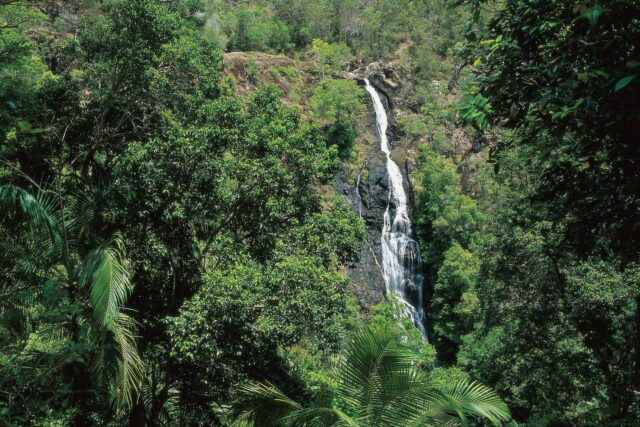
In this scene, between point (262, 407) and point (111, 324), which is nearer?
point (111, 324)

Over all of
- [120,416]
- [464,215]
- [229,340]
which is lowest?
[120,416]

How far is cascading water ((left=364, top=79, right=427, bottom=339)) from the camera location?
90.6ft

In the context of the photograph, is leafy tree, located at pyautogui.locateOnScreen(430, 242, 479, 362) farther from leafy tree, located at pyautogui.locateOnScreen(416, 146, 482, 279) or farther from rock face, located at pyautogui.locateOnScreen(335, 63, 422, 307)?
rock face, located at pyautogui.locateOnScreen(335, 63, 422, 307)

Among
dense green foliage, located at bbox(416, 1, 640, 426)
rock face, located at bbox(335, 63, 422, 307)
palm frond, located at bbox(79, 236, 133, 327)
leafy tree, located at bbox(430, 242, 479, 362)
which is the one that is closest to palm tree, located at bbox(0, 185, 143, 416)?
palm frond, located at bbox(79, 236, 133, 327)

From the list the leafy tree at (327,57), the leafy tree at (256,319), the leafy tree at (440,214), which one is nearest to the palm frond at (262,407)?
the leafy tree at (256,319)

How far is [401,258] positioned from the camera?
94.9ft

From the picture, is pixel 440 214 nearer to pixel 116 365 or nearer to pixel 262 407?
pixel 262 407

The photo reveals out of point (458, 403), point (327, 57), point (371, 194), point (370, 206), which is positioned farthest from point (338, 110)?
point (458, 403)

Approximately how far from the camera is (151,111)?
912 cm

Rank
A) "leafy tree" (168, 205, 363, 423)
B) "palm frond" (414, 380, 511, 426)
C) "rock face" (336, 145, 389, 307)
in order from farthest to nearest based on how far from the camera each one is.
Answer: "rock face" (336, 145, 389, 307) < "leafy tree" (168, 205, 363, 423) < "palm frond" (414, 380, 511, 426)

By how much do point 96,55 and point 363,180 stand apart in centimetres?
2353

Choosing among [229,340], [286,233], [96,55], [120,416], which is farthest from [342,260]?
[96,55]

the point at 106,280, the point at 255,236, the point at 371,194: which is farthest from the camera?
the point at 371,194

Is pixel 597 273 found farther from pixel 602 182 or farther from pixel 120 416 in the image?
pixel 120 416
